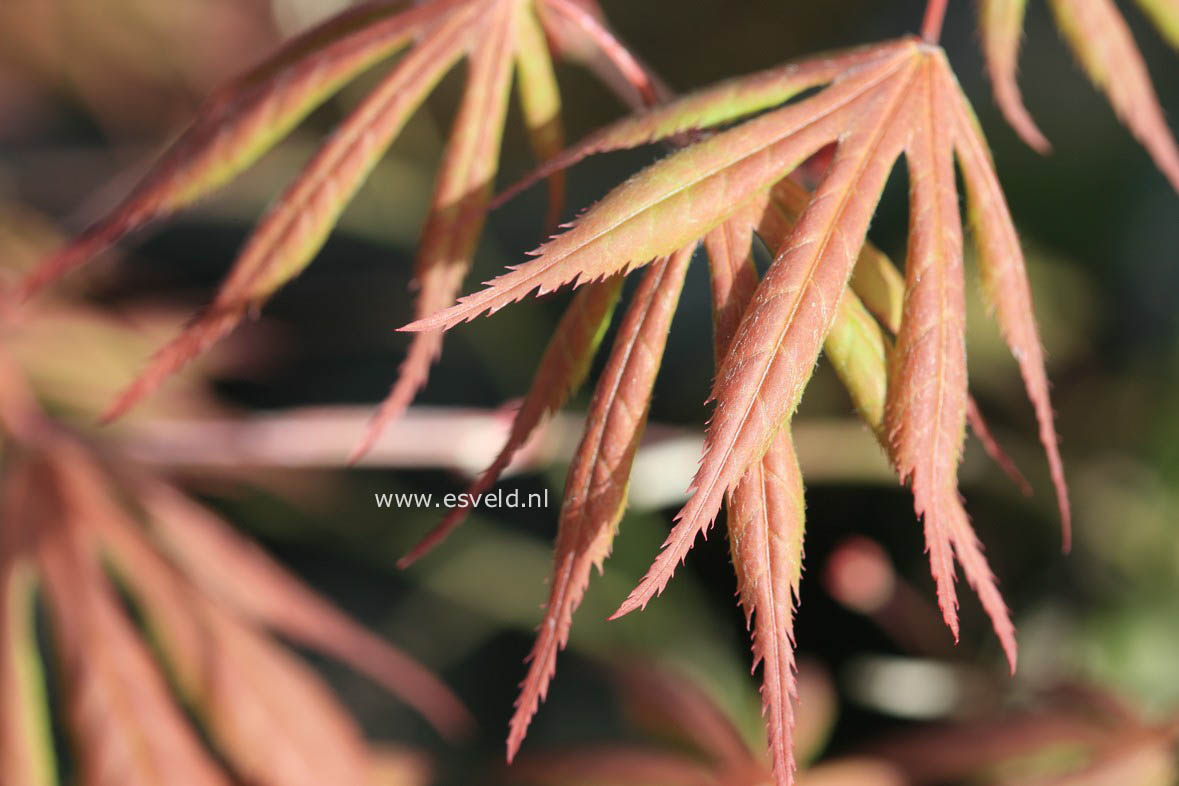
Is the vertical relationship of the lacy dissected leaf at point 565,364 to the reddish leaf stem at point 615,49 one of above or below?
below

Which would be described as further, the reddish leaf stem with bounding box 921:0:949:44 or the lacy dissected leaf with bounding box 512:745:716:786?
the lacy dissected leaf with bounding box 512:745:716:786

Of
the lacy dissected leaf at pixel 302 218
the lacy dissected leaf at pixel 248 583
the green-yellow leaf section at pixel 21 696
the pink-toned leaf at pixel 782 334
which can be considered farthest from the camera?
the lacy dissected leaf at pixel 248 583

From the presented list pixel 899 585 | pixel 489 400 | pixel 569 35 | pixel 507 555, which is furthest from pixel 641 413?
pixel 489 400

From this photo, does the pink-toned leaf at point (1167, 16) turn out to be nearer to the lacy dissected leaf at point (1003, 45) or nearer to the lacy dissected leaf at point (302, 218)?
the lacy dissected leaf at point (1003, 45)

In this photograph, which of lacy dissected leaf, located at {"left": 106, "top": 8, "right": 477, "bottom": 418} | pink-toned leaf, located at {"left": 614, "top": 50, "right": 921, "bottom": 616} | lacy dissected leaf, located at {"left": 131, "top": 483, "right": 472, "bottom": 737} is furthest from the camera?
lacy dissected leaf, located at {"left": 131, "top": 483, "right": 472, "bottom": 737}

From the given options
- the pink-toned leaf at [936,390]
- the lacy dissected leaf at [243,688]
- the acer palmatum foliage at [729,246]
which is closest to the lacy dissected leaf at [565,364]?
the acer palmatum foliage at [729,246]

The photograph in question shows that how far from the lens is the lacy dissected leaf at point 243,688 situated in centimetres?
54

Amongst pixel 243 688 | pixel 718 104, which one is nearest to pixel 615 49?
pixel 718 104

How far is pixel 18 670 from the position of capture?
0.56m

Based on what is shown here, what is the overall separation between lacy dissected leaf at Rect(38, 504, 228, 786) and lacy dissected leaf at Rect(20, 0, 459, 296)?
21 centimetres

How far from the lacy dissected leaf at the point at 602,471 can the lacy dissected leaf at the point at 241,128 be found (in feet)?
0.69

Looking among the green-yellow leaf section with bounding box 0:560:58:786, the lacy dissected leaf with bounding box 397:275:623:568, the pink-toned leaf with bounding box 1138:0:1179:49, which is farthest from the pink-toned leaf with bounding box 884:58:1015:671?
the green-yellow leaf section with bounding box 0:560:58:786

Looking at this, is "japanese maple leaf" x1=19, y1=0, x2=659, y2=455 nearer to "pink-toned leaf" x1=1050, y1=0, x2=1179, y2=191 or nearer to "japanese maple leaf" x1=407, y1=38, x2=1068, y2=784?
"japanese maple leaf" x1=407, y1=38, x2=1068, y2=784

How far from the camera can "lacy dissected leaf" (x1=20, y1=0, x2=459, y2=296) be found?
43 centimetres
